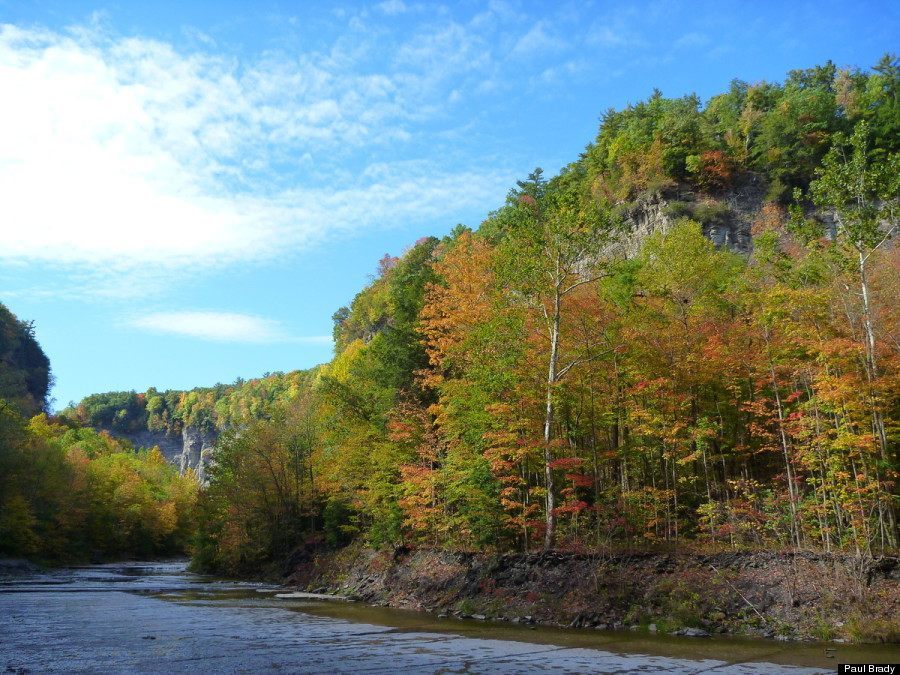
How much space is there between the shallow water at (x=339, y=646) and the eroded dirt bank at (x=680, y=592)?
144 centimetres

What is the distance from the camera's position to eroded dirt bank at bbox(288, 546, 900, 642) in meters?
15.6

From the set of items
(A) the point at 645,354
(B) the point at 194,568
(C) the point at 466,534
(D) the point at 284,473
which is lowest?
(B) the point at 194,568

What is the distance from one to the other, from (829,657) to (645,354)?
12659 millimetres

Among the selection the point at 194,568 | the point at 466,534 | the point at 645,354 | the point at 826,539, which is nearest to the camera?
the point at 826,539

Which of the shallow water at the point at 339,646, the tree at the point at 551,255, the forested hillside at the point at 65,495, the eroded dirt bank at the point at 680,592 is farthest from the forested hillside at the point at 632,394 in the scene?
the forested hillside at the point at 65,495

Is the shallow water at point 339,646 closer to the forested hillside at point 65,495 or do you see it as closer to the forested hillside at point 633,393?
the forested hillside at point 633,393

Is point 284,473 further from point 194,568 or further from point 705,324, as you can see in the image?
point 705,324

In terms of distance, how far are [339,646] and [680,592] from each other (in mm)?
10774

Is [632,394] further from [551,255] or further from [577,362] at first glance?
[551,255]

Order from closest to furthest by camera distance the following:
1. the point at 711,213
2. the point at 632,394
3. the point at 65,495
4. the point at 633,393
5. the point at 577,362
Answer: the point at 633,393, the point at 632,394, the point at 577,362, the point at 711,213, the point at 65,495

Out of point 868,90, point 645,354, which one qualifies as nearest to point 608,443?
point 645,354

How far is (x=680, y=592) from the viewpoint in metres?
18.3

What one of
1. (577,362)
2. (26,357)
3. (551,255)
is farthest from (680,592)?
(26,357)

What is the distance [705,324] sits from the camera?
81.4 ft
